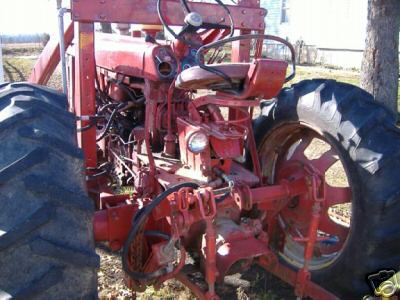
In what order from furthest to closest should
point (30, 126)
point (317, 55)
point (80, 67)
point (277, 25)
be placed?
point (277, 25) → point (317, 55) → point (80, 67) → point (30, 126)

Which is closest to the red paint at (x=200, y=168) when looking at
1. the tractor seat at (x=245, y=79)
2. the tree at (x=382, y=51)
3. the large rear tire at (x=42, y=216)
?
the tractor seat at (x=245, y=79)

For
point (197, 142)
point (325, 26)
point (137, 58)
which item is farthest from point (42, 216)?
point (325, 26)

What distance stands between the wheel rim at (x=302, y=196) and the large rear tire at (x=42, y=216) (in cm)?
142

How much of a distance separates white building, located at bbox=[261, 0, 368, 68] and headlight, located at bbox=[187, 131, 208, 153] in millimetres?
17944

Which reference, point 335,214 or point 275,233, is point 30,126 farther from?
point 335,214

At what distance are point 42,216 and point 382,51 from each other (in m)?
7.39

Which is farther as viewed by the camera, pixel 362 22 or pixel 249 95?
pixel 362 22

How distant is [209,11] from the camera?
3.20 m

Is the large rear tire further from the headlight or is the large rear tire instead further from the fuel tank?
the fuel tank

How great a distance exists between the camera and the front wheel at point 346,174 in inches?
100

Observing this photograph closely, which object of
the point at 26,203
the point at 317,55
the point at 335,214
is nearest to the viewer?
the point at 26,203

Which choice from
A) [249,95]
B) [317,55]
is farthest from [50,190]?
Result: [317,55]

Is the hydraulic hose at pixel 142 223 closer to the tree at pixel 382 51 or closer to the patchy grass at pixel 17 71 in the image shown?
the tree at pixel 382 51

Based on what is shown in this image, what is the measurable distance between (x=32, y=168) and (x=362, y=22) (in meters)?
20.2
